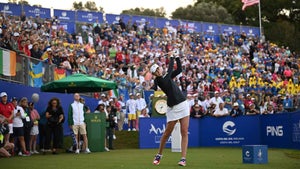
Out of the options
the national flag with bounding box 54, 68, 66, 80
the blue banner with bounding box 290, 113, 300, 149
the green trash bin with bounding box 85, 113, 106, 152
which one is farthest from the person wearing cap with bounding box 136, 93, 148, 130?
the blue banner with bounding box 290, 113, 300, 149

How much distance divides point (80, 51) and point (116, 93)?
5.59 metres

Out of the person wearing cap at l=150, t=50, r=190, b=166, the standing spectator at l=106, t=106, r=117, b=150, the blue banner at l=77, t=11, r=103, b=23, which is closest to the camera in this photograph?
the person wearing cap at l=150, t=50, r=190, b=166

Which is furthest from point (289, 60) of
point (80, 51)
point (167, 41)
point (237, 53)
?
point (80, 51)

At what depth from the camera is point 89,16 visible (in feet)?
152

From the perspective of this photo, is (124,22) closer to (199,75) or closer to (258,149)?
(199,75)

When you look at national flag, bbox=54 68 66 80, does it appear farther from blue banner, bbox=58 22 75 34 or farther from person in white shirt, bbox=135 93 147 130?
blue banner, bbox=58 22 75 34

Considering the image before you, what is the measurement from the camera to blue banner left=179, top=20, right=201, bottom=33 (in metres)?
52.2

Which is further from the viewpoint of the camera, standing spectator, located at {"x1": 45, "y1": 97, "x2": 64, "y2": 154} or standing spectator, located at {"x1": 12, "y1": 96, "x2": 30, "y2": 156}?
standing spectator, located at {"x1": 45, "y1": 97, "x2": 64, "y2": 154}

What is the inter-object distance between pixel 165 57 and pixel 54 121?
20.0 m

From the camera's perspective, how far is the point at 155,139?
1145 inches

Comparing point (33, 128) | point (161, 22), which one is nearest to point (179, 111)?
point (33, 128)

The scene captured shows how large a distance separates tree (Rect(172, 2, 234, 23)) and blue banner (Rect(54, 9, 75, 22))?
138 ft

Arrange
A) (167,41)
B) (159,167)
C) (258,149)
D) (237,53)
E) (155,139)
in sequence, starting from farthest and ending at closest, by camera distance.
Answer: (237,53)
(167,41)
(155,139)
(258,149)
(159,167)

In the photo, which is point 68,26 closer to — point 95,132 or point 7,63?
point 95,132
